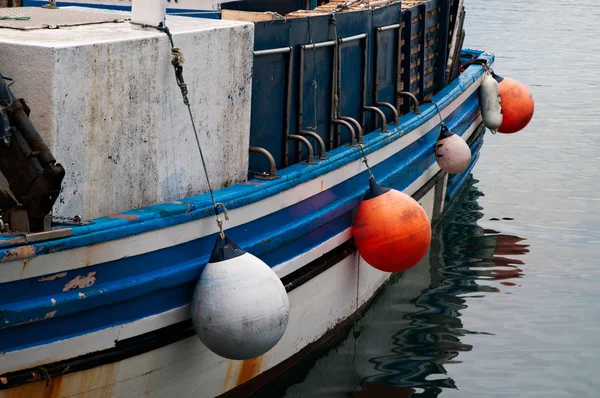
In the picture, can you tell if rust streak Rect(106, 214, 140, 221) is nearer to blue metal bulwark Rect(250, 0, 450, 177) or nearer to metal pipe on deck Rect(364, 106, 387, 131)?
blue metal bulwark Rect(250, 0, 450, 177)

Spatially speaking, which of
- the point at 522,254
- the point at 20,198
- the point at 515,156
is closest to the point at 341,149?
the point at 20,198

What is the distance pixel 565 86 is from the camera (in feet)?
66.7

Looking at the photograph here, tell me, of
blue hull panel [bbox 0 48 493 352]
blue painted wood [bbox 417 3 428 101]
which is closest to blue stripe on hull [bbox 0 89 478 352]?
blue hull panel [bbox 0 48 493 352]

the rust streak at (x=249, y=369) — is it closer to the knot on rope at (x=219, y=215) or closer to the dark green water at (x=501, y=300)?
the dark green water at (x=501, y=300)

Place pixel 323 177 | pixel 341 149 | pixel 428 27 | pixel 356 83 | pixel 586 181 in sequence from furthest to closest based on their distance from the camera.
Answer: pixel 586 181, pixel 428 27, pixel 356 83, pixel 341 149, pixel 323 177

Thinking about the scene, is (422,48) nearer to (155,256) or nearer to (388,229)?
(388,229)

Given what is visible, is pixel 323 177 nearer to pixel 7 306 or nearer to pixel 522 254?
pixel 7 306

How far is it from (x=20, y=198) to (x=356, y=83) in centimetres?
354

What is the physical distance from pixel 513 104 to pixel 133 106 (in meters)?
7.30

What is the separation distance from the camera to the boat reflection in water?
6.85 meters

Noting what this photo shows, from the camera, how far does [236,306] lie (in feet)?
16.1

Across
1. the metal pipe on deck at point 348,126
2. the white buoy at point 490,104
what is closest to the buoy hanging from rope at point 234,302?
the metal pipe on deck at point 348,126

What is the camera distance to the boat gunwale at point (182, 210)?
4320 mm

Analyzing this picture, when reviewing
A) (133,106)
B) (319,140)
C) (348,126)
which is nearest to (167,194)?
(133,106)
